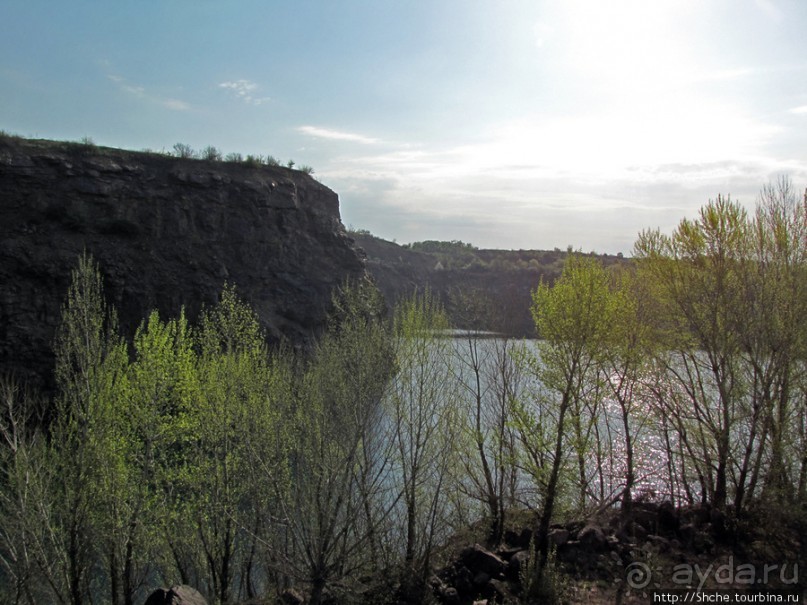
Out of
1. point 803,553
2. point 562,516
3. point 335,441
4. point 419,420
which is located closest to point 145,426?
point 335,441

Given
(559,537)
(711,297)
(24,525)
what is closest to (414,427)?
(559,537)

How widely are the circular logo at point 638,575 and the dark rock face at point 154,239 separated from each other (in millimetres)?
27562

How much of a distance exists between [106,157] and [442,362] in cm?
3152

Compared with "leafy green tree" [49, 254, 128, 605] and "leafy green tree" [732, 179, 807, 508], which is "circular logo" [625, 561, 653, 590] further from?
"leafy green tree" [49, 254, 128, 605]

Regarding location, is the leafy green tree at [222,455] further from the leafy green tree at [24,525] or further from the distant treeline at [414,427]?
the leafy green tree at [24,525]

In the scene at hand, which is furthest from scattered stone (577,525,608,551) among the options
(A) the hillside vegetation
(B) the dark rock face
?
(B) the dark rock face

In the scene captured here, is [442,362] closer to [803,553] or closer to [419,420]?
[419,420]

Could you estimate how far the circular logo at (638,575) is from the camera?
10477 mm

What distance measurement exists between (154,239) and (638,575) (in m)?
33.3

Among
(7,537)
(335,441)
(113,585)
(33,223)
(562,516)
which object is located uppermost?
(33,223)

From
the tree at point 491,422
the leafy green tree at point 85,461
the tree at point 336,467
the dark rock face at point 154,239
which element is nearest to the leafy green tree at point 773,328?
the tree at point 491,422

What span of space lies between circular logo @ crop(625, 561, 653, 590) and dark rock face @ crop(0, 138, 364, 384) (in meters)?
27.6

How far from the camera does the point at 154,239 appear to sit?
35.5 metres

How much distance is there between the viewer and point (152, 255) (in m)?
34.9
